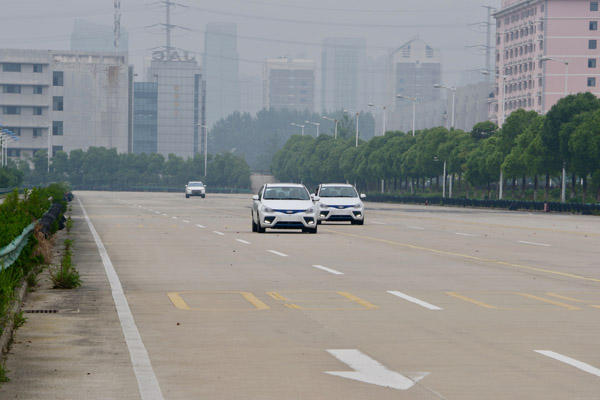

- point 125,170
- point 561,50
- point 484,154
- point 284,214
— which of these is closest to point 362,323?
point 284,214

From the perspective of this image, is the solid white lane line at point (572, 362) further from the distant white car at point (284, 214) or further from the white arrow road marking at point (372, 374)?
the distant white car at point (284, 214)

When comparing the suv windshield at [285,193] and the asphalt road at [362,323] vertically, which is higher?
the suv windshield at [285,193]

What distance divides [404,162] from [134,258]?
101 m

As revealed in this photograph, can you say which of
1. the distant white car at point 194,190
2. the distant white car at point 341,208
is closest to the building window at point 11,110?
the distant white car at point 194,190

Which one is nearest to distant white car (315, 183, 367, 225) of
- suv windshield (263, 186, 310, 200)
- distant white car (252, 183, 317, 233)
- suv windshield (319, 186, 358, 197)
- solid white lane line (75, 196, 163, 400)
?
suv windshield (319, 186, 358, 197)

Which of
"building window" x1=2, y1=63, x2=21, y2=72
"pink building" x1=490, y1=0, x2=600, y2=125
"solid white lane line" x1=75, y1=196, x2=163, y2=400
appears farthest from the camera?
"building window" x1=2, y1=63, x2=21, y2=72

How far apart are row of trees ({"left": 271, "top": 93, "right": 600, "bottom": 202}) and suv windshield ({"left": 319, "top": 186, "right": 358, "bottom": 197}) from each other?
1436 inches

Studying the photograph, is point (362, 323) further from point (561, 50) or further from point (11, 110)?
point (11, 110)

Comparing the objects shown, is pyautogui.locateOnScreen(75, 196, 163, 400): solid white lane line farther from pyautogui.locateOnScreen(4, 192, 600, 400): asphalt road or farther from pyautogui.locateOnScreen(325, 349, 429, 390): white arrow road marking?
pyautogui.locateOnScreen(325, 349, 429, 390): white arrow road marking

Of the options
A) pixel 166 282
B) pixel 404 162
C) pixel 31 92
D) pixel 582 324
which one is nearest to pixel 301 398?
pixel 582 324

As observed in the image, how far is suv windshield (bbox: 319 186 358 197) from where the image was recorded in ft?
146

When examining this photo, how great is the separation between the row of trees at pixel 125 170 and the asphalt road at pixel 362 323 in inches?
6285

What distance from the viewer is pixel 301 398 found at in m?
8.42

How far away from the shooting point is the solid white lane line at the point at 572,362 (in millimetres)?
9594
